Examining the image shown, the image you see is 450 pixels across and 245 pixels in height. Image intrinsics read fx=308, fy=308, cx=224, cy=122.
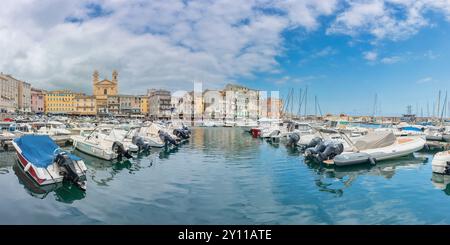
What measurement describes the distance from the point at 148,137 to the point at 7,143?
1124 centimetres

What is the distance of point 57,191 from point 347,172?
1375 cm

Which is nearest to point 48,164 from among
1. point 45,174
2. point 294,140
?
point 45,174

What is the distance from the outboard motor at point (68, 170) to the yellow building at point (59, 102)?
115546 mm

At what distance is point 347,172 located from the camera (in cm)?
1638

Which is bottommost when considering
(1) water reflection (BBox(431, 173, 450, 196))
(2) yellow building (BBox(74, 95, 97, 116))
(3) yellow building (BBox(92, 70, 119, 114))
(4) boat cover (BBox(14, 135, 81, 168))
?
(1) water reflection (BBox(431, 173, 450, 196))

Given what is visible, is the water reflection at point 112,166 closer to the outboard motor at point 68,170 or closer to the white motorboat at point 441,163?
the outboard motor at point 68,170

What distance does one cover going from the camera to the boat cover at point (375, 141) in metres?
20.8

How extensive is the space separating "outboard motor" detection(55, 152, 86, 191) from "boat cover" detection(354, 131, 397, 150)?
1701 cm

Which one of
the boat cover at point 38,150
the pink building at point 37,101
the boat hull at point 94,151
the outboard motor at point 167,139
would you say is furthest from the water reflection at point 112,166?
the pink building at point 37,101

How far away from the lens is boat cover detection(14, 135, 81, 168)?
13.6m

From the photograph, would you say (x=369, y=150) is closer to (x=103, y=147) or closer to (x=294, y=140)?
(x=294, y=140)

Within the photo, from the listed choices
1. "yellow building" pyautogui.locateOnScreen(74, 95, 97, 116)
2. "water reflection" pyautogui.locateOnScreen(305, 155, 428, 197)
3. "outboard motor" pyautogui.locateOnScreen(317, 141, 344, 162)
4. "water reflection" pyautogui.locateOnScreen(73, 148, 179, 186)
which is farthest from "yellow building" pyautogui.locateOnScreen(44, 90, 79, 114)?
"water reflection" pyautogui.locateOnScreen(305, 155, 428, 197)

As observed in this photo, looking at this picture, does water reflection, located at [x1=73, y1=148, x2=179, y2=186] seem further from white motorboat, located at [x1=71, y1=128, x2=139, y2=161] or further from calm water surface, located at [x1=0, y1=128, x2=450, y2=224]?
white motorboat, located at [x1=71, y1=128, x2=139, y2=161]
